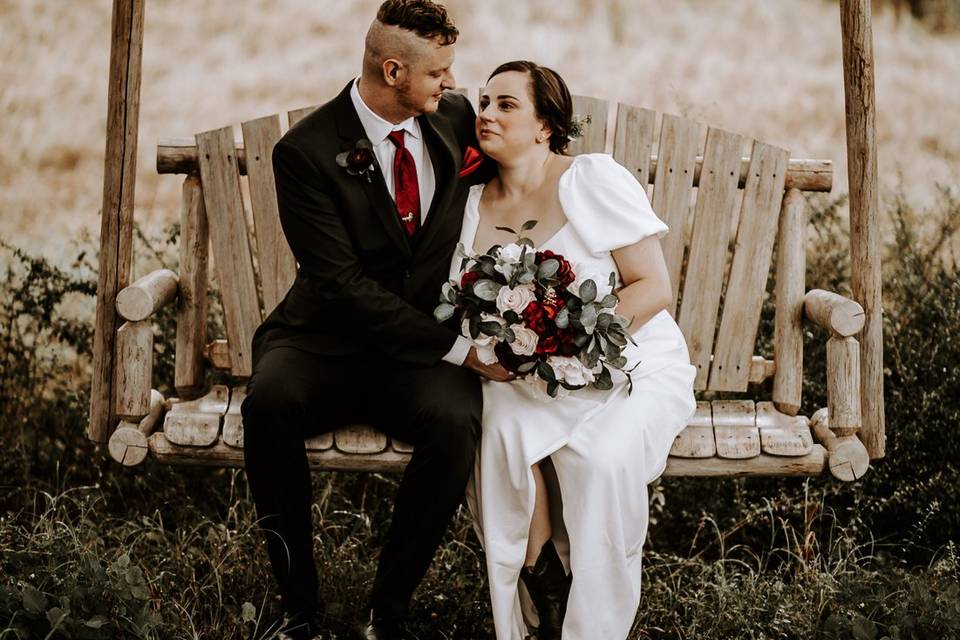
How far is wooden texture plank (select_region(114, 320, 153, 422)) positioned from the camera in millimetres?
3424

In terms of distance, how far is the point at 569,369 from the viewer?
2998mm

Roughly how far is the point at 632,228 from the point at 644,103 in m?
4.93

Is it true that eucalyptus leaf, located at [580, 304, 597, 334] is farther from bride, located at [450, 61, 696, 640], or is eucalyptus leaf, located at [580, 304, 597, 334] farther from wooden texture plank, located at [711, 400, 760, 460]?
wooden texture plank, located at [711, 400, 760, 460]

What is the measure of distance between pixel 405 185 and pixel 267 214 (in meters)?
0.72

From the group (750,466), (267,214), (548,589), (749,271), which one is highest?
(267,214)

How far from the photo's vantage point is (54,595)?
303 centimetres

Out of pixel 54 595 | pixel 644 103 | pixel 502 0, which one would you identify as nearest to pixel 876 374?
pixel 54 595

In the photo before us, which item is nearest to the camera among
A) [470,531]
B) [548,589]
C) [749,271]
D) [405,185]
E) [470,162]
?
[548,589]

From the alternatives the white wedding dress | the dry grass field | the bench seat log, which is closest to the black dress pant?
the white wedding dress

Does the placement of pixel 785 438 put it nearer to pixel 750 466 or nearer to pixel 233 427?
pixel 750 466

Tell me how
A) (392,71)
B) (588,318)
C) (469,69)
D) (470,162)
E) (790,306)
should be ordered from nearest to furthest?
(588,318), (392,71), (470,162), (790,306), (469,69)

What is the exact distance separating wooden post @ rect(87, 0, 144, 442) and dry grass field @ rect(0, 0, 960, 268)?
362 centimetres

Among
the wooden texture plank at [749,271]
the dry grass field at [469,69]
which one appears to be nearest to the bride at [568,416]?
the wooden texture plank at [749,271]

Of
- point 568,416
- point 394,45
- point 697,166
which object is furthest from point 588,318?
point 697,166
